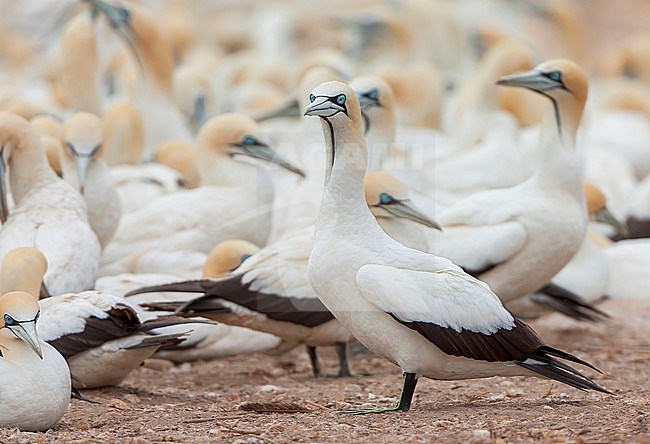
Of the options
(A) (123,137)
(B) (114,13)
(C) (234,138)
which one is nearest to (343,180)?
(C) (234,138)

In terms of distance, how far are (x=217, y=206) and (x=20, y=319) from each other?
3.58m

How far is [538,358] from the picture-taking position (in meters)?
5.67

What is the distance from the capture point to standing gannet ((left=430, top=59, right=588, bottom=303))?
753 cm

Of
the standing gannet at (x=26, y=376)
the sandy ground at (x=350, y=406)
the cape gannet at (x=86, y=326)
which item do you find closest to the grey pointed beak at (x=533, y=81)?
the sandy ground at (x=350, y=406)

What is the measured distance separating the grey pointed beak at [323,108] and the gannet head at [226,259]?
7.43 feet

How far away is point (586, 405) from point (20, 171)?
366cm

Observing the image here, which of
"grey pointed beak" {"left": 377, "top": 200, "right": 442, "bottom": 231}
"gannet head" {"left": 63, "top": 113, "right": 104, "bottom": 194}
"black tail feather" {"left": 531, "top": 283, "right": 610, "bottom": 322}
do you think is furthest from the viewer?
"black tail feather" {"left": 531, "top": 283, "right": 610, "bottom": 322}

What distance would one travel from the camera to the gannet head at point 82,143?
26.8ft

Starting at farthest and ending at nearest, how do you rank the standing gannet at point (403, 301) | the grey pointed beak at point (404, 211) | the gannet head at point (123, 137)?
the gannet head at point (123, 137)
the grey pointed beak at point (404, 211)
the standing gannet at point (403, 301)

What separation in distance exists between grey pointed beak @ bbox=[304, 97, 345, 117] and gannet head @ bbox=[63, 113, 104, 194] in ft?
9.62

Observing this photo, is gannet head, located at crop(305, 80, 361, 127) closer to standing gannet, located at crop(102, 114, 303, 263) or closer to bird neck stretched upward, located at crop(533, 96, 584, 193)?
bird neck stretched upward, located at crop(533, 96, 584, 193)

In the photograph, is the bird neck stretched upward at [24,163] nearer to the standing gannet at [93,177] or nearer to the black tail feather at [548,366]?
the standing gannet at [93,177]

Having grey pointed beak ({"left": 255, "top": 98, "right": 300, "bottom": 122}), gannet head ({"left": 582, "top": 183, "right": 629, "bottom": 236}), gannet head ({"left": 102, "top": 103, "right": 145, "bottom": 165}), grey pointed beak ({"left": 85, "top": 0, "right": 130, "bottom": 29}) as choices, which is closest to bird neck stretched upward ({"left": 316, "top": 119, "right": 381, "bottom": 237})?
gannet head ({"left": 582, "top": 183, "right": 629, "bottom": 236})

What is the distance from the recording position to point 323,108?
5.59 meters
